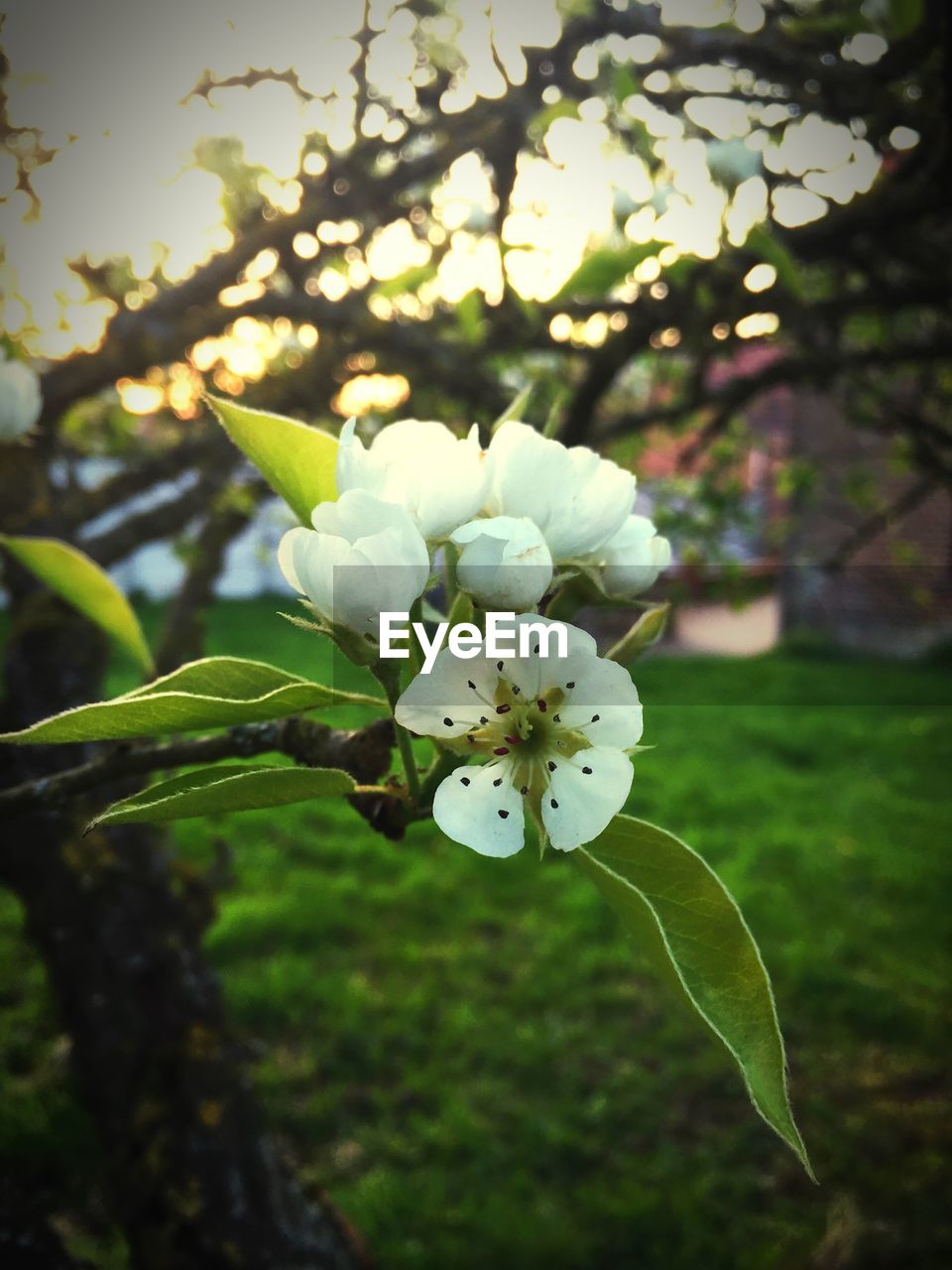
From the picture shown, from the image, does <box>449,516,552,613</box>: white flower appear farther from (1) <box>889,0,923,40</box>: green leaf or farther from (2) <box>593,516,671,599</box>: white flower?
(1) <box>889,0,923,40</box>: green leaf

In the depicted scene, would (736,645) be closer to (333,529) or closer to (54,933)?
(54,933)

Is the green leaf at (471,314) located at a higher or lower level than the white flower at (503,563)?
higher

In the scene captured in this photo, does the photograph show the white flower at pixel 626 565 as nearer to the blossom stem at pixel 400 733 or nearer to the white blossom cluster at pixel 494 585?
the white blossom cluster at pixel 494 585

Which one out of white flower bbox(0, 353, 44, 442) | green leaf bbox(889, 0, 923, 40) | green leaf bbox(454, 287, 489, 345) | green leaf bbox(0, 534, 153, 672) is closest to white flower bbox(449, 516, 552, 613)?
green leaf bbox(0, 534, 153, 672)

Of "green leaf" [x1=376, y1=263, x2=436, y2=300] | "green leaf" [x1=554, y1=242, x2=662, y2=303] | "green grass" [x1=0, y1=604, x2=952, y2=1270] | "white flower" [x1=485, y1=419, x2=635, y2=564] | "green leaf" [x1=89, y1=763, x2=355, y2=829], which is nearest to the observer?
"green leaf" [x1=89, y1=763, x2=355, y2=829]

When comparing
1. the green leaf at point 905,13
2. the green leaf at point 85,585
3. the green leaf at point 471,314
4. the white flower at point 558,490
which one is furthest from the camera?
the green leaf at point 471,314

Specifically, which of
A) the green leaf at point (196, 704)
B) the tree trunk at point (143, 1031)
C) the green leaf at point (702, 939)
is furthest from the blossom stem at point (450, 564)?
the tree trunk at point (143, 1031)
